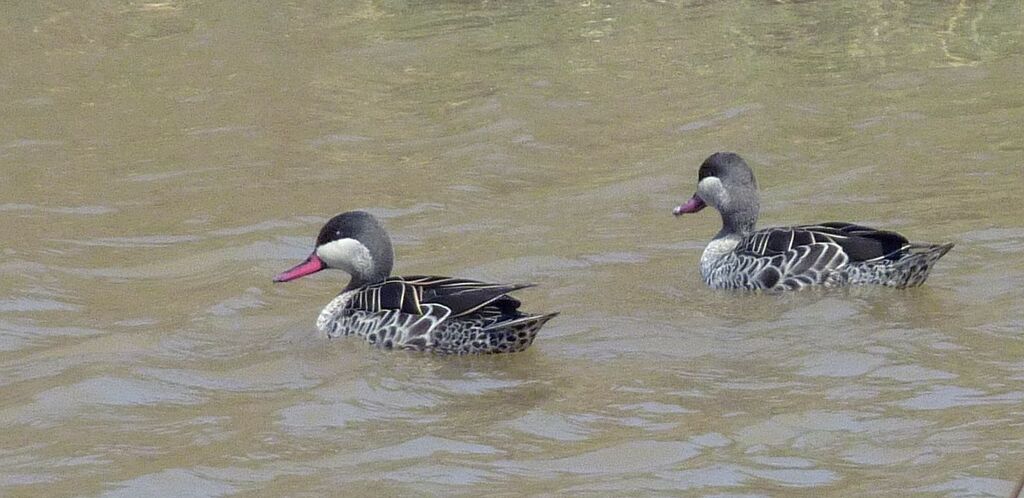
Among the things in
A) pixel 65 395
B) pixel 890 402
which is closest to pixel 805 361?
pixel 890 402

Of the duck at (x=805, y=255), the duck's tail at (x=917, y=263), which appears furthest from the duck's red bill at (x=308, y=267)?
the duck's tail at (x=917, y=263)

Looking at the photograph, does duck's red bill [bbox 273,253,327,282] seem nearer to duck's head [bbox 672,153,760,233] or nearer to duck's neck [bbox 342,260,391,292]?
duck's neck [bbox 342,260,391,292]

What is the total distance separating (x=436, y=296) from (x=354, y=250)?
90 cm

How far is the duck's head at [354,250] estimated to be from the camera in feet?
36.6

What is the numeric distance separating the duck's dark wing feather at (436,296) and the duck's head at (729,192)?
2279mm

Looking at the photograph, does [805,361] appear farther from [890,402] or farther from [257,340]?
[257,340]

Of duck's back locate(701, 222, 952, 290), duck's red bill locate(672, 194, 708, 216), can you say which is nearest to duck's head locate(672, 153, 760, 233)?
duck's red bill locate(672, 194, 708, 216)

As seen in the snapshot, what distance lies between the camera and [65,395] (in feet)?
31.8

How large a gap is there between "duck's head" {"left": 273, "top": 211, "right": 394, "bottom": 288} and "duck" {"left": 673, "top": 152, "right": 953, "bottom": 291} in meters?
2.04

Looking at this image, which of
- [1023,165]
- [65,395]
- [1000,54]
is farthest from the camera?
[1000,54]

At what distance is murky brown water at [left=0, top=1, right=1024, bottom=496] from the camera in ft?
28.3

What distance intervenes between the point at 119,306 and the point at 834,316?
426cm

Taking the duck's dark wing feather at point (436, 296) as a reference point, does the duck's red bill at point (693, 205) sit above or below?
below

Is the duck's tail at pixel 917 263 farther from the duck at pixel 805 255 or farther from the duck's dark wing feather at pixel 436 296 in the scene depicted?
the duck's dark wing feather at pixel 436 296
